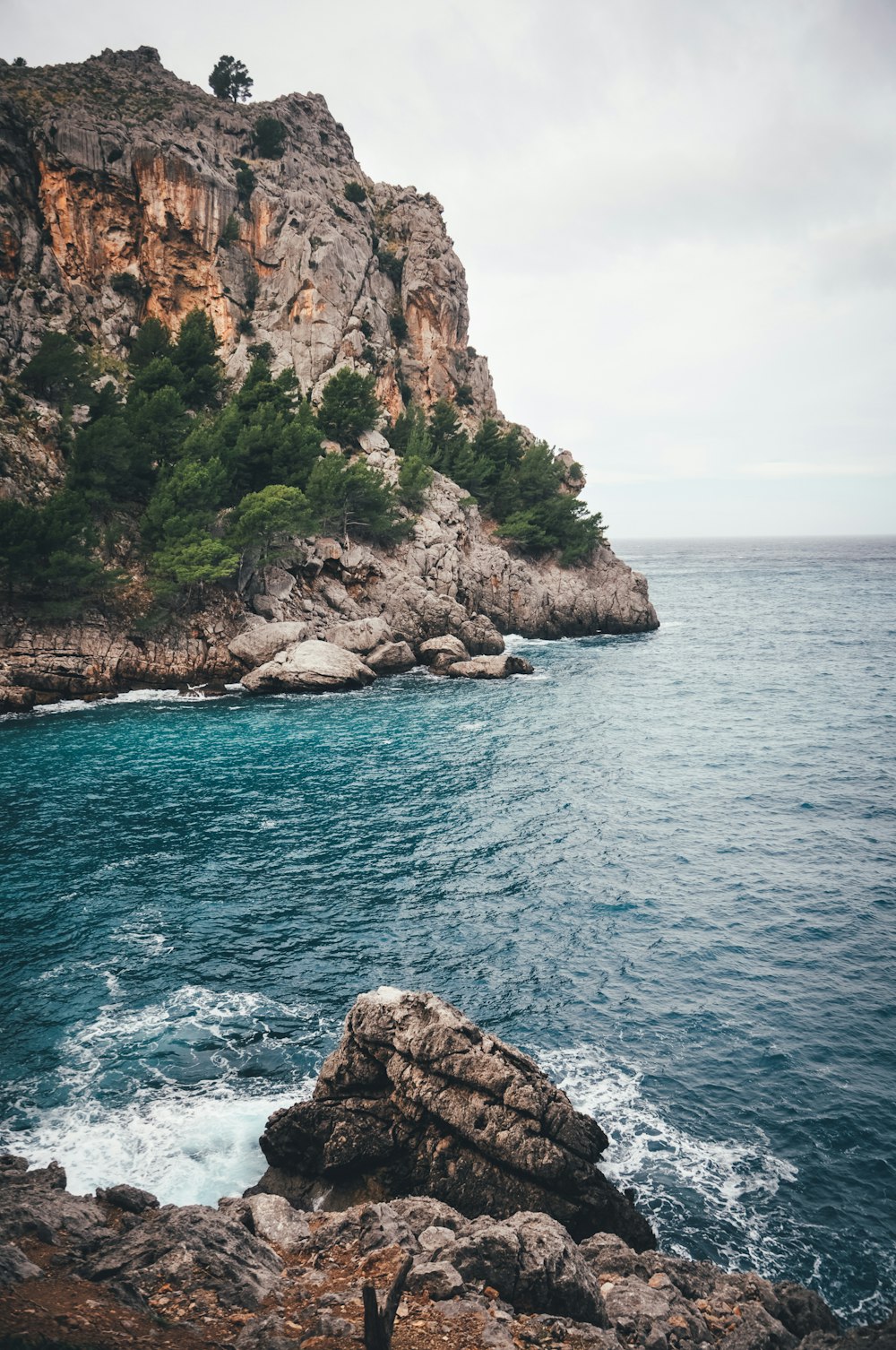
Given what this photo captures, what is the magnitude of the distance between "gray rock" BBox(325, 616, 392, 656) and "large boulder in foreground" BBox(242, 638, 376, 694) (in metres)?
2.97

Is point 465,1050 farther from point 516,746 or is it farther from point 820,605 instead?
point 820,605

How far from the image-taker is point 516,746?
47.1 metres

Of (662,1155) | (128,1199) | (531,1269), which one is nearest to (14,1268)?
(128,1199)

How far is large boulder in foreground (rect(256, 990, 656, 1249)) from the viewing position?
15.2 metres

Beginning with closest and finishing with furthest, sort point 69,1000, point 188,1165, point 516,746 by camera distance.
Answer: point 188,1165 → point 69,1000 → point 516,746

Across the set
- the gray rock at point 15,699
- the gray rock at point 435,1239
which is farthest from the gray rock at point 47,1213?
the gray rock at point 15,699

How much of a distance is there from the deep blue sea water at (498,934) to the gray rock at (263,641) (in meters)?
10.4

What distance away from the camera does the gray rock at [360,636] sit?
65.9 metres

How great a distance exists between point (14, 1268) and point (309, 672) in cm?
4982

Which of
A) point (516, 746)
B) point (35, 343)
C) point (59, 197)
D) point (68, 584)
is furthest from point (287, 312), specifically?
point (516, 746)

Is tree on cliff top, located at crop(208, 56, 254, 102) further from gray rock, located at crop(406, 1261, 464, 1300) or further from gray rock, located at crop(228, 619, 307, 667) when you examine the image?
gray rock, located at crop(406, 1261, 464, 1300)

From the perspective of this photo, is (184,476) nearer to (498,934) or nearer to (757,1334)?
(498,934)

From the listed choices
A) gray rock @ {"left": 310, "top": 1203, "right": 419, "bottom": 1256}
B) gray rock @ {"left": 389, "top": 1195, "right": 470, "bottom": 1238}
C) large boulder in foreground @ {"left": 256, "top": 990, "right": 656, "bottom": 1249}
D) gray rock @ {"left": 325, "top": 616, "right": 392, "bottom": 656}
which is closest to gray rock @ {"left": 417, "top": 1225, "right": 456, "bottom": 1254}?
gray rock @ {"left": 310, "top": 1203, "right": 419, "bottom": 1256}

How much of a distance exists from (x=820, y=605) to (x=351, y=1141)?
123m
